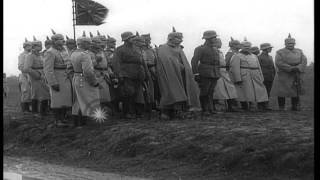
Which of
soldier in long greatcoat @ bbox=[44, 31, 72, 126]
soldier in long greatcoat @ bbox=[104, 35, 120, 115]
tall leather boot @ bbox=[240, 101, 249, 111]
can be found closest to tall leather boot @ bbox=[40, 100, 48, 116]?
soldier in long greatcoat @ bbox=[104, 35, 120, 115]

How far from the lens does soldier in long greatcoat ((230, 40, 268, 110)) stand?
49.4ft

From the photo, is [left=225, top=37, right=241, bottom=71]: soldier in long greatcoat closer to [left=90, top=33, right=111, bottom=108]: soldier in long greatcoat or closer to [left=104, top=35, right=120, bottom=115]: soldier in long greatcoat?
[left=104, top=35, right=120, bottom=115]: soldier in long greatcoat

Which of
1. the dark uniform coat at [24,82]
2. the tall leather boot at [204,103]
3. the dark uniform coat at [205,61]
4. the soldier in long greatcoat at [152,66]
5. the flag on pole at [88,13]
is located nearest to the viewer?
the dark uniform coat at [205,61]

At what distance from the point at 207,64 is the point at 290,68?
7.99 ft

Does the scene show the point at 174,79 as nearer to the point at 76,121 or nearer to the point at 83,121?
the point at 83,121

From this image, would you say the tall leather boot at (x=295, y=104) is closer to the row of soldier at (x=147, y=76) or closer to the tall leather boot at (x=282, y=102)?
the row of soldier at (x=147, y=76)

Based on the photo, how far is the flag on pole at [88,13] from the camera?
14875 mm

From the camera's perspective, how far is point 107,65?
44.5 feet

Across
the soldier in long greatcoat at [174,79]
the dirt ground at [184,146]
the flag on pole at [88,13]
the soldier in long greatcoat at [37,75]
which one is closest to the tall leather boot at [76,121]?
the dirt ground at [184,146]

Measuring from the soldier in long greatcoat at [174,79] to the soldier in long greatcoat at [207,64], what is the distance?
320 mm

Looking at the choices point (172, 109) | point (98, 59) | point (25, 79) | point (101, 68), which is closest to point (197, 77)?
point (172, 109)

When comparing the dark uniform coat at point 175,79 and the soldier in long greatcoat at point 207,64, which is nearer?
the dark uniform coat at point 175,79
